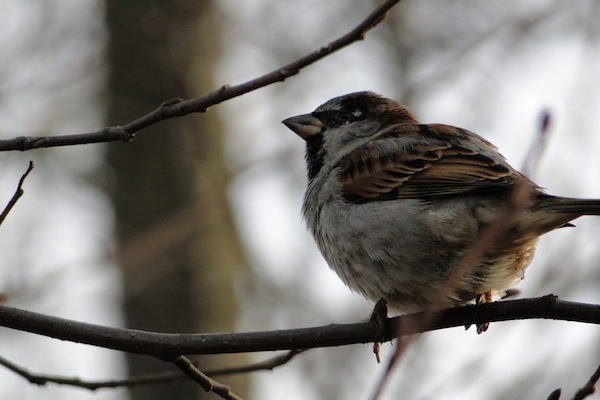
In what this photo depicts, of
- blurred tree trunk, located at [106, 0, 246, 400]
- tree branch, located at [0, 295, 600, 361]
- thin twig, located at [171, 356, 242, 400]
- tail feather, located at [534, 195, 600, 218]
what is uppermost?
blurred tree trunk, located at [106, 0, 246, 400]

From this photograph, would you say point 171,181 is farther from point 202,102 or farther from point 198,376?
point 202,102

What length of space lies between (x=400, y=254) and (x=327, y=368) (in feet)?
24.0

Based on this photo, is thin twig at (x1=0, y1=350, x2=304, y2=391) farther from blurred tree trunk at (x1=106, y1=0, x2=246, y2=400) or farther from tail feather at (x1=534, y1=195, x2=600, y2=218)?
blurred tree trunk at (x1=106, y1=0, x2=246, y2=400)

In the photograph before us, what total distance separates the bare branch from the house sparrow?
1.06 meters

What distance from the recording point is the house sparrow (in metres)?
3.92

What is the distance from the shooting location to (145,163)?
9.33 m

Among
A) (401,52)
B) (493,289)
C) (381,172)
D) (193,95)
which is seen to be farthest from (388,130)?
(401,52)

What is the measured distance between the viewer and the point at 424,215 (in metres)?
4.14

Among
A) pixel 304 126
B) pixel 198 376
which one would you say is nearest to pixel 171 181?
pixel 304 126

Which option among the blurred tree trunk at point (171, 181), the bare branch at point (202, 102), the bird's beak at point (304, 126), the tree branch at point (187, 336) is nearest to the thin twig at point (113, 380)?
the tree branch at point (187, 336)

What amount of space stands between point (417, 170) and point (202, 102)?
1876 millimetres

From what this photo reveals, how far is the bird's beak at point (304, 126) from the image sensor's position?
544cm

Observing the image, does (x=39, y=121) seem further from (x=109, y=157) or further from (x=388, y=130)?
(x=388, y=130)

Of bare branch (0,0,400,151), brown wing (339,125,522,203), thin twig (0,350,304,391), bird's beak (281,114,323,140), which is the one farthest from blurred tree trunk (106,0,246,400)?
bare branch (0,0,400,151)
